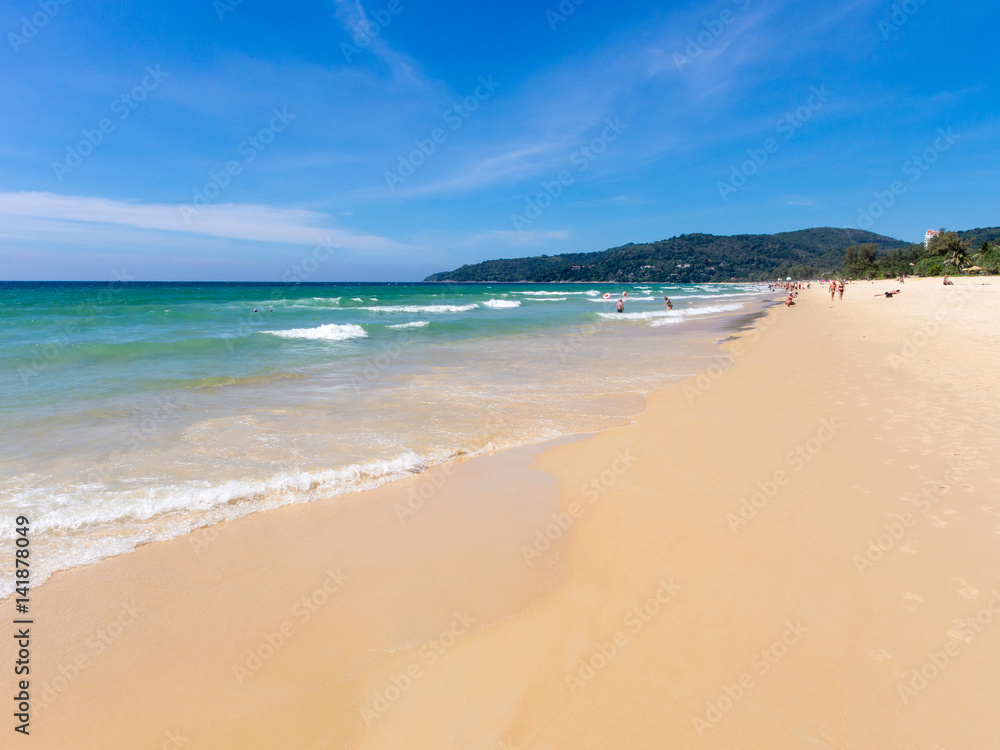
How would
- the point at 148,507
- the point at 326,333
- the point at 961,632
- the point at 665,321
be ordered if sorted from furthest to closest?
the point at 665,321
the point at 326,333
the point at 148,507
the point at 961,632

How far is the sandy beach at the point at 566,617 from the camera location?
2.54 m

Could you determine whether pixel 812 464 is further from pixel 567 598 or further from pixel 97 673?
pixel 97 673

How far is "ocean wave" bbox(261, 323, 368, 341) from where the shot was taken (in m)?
22.7

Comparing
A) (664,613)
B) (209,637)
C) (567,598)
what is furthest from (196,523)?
(664,613)

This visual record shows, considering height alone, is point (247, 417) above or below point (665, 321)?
below

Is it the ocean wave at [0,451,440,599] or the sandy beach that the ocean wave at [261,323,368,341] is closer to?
the ocean wave at [0,451,440,599]

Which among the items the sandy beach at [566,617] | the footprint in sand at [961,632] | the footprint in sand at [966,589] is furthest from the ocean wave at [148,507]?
the footprint in sand at [966,589]

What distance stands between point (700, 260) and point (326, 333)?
602ft

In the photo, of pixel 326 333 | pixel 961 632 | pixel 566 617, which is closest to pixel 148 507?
pixel 566 617

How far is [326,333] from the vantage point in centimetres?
2383

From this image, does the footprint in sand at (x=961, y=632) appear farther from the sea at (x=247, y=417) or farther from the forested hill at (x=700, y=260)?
the forested hill at (x=700, y=260)

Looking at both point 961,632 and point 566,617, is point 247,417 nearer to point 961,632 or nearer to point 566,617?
point 566,617

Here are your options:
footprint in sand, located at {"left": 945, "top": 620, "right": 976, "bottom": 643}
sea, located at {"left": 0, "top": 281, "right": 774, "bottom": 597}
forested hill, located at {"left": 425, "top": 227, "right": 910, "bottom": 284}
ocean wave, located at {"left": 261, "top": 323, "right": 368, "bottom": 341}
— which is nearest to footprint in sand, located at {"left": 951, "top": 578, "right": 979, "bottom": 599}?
footprint in sand, located at {"left": 945, "top": 620, "right": 976, "bottom": 643}

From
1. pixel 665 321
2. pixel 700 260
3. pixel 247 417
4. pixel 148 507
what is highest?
pixel 700 260
